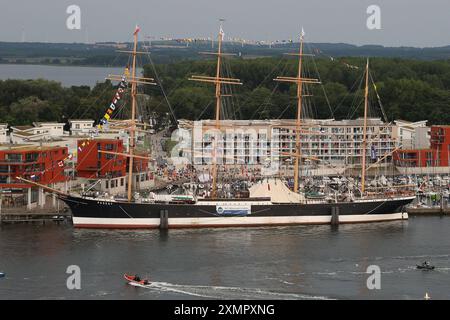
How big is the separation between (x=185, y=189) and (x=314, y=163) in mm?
7547

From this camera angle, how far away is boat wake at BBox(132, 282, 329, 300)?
26062 millimetres

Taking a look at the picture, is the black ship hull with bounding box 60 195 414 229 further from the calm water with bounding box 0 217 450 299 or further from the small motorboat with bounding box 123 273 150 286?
the small motorboat with bounding box 123 273 150 286

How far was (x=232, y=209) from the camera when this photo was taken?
120ft

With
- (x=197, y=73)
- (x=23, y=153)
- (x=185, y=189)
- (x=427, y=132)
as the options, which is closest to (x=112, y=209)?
(x=23, y=153)

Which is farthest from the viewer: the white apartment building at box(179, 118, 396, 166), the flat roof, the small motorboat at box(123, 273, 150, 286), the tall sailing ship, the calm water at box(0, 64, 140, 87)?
the calm water at box(0, 64, 140, 87)

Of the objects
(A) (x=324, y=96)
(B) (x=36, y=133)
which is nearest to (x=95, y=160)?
(B) (x=36, y=133)

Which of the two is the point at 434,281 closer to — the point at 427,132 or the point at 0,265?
the point at 0,265

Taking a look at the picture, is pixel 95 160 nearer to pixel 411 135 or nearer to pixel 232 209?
pixel 232 209

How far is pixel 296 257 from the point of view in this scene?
30.8m

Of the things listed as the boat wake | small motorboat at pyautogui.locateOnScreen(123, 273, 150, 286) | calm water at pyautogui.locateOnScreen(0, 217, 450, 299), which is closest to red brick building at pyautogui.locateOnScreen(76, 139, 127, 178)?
calm water at pyautogui.locateOnScreen(0, 217, 450, 299)

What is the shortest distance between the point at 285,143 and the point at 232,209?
1388 centimetres

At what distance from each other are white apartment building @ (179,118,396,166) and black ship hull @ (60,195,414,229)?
395 inches

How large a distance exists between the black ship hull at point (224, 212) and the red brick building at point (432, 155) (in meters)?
9.13
